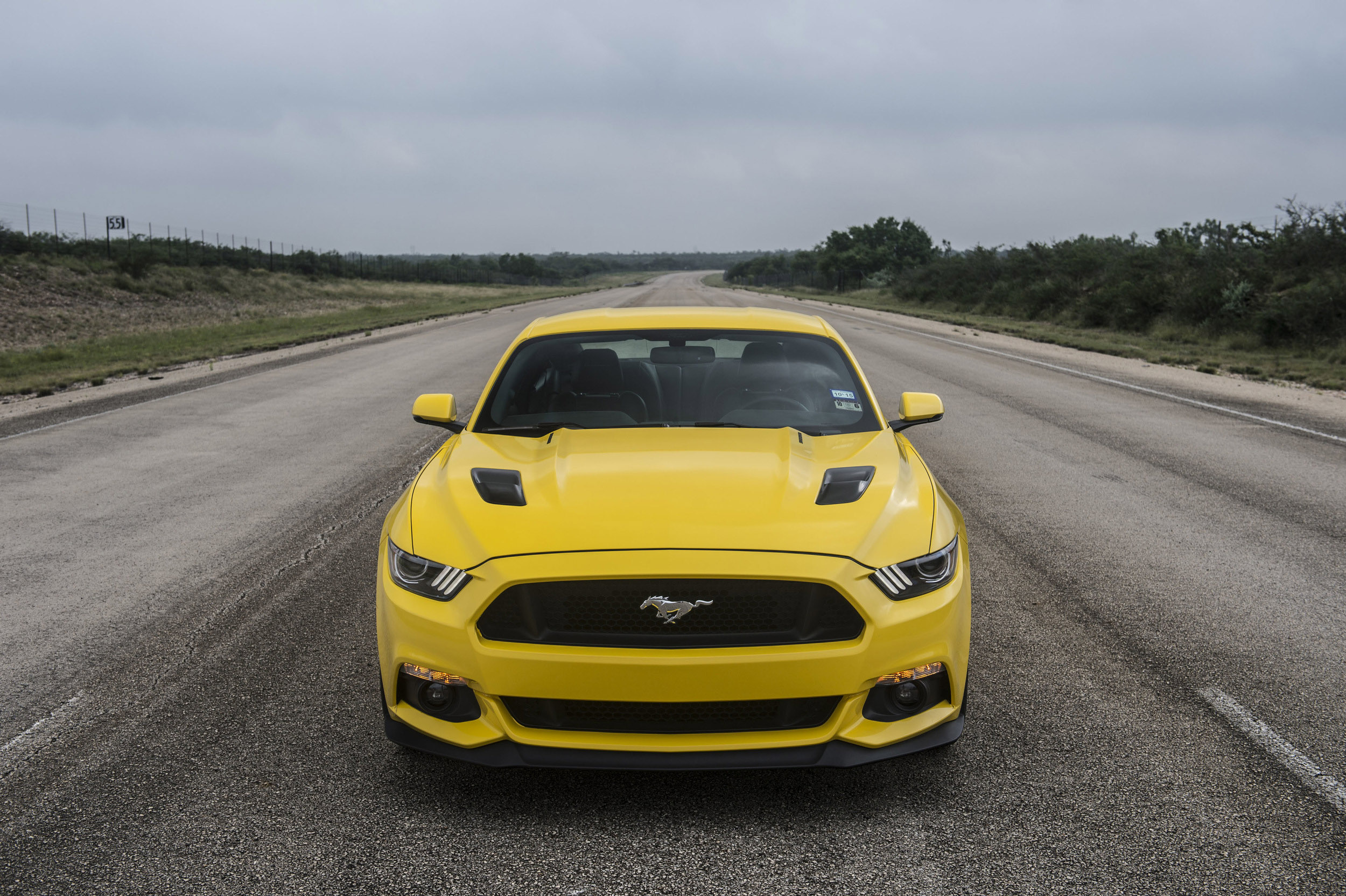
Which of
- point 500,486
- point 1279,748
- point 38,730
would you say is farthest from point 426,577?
point 1279,748

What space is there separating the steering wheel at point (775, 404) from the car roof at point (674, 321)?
0.46 m

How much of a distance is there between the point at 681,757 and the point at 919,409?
231 centimetres

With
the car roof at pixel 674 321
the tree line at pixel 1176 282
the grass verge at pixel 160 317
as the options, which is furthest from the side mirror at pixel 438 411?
the tree line at pixel 1176 282

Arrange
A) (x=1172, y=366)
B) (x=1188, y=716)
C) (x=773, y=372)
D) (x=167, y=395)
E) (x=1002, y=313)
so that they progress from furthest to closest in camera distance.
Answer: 1. (x=1002, y=313)
2. (x=1172, y=366)
3. (x=167, y=395)
4. (x=773, y=372)
5. (x=1188, y=716)

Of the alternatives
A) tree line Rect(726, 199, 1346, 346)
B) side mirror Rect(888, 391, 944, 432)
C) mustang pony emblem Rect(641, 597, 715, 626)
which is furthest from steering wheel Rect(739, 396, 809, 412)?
tree line Rect(726, 199, 1346, 346)

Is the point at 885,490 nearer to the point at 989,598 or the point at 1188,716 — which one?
the point at 1188,716

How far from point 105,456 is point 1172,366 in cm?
1754

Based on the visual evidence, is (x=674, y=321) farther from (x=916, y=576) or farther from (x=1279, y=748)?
(x=1279, y=748)

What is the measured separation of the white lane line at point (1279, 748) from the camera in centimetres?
308

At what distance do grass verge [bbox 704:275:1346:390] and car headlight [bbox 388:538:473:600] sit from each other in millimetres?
16489

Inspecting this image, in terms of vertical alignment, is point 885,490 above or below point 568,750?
above

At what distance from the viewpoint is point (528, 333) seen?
488cm

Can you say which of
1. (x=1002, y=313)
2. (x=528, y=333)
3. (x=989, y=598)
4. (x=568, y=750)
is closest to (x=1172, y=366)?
(x=989, y=598)

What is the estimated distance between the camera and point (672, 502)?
3104 millimetres
